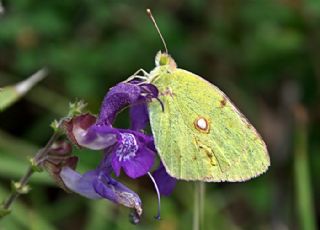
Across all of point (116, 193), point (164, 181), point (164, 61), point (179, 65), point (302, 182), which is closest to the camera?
point (116, 193)

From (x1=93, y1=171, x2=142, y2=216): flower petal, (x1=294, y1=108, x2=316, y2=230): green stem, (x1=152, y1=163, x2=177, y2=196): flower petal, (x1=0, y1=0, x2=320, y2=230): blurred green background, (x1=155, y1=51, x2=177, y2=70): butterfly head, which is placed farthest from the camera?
(x1=0, y1=0, x2=320, y2=230): blurred green background

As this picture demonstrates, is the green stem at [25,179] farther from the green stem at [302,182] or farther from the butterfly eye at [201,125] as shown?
the green stem at [302,182]

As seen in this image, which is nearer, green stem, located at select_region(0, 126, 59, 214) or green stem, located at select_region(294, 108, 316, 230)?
green stem, located at select_region(0, 126, 59, 214)

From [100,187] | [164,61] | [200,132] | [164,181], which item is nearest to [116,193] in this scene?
[100,187]

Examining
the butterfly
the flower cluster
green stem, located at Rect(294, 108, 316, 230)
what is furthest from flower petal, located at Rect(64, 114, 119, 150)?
green stem, located at Rect(294, 108, 316, 230)

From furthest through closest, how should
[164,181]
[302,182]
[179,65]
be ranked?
1. [179,65]
2. [302,182]
3. [164,181]

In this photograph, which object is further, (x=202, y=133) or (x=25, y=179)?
(x=202, y=133)

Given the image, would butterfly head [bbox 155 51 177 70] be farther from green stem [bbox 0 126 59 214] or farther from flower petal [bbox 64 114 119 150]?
green stem [bbox 0 126 59 214]

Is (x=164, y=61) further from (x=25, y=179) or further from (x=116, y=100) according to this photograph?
(x=25, y=179)

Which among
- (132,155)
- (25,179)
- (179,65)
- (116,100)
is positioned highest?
(179,65)
